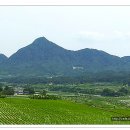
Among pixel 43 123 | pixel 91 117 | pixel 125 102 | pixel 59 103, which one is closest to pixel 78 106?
pixel 59 103

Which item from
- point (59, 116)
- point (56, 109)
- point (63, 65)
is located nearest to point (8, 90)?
point (56, 109)

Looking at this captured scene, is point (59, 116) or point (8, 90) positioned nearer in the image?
point (59, 116)

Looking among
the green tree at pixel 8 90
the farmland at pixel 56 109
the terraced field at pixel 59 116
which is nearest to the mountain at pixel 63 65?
the green tree at pixel 8 90

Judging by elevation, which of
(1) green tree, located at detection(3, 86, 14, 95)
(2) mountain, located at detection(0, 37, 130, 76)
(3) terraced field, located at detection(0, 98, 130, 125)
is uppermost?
(2) mountain, located at detection(0, 37, 130, 76)

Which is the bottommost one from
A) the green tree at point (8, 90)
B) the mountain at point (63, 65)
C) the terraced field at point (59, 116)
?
the terraced field at point (59, 116)

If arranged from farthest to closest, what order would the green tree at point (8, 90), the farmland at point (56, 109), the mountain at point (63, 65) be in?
the mountain at point (63, 65), the green tree at point (8, 90), the farmland at point (56, 109)

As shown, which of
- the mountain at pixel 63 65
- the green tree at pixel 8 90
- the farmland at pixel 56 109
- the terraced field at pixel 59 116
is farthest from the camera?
the mountain at pixel 63 65

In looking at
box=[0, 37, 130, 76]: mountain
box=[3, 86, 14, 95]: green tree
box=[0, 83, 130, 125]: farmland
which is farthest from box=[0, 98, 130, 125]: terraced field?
box=[0, 37, 130, 76]: mountain

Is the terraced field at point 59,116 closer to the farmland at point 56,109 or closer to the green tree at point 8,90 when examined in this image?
the farmland at point 56,109

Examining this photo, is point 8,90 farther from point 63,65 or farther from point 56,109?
point 63,65

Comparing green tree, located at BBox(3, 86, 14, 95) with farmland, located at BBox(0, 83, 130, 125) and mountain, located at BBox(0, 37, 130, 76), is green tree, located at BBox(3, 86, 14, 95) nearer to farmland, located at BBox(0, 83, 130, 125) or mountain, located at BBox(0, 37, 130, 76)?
farmland, located at BBox(0, 83, 130, 125)
